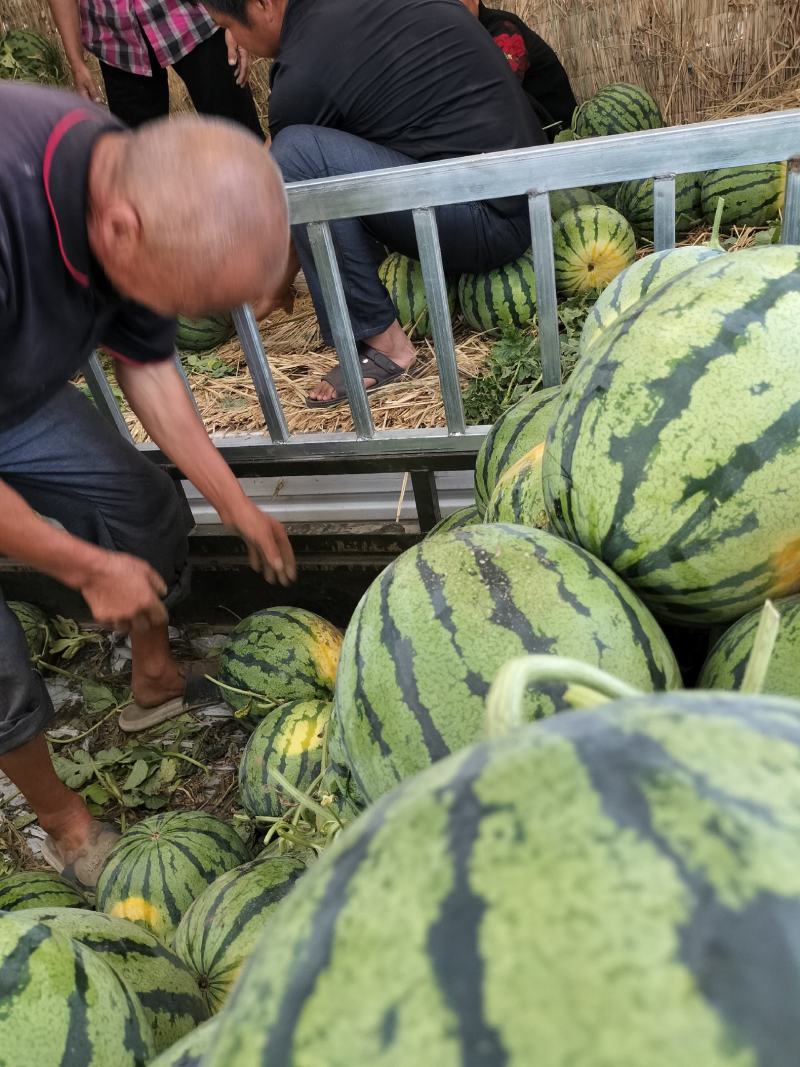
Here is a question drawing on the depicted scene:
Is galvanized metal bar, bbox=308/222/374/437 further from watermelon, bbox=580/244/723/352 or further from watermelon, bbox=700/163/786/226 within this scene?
watermelon, bbox=700/163/786/226

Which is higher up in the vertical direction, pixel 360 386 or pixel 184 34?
pixel 184 34

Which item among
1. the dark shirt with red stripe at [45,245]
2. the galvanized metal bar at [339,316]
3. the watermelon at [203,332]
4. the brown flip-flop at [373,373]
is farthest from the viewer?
the watermelon at [203,332]

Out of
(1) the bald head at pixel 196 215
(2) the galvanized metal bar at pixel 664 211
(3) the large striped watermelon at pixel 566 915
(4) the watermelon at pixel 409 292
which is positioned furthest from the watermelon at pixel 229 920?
(4) the watermelon at pixel 409 292

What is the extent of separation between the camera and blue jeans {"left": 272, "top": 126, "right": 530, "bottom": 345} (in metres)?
2.79

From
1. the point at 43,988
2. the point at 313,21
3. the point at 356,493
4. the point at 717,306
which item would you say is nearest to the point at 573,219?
the point at 313,21

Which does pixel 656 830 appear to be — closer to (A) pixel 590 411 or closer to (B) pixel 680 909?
(B) pixel 680 909

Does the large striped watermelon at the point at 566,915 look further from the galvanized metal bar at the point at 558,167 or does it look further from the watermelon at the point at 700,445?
the galvanized metal bar at the point at 558,167

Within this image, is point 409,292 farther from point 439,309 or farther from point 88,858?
point 88,858

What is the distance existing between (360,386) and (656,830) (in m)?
2.10

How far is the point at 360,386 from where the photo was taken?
2.39m

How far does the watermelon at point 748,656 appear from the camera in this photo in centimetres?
88

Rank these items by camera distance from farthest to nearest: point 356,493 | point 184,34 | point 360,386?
point 184,34 < point 356,493 < point 360,386

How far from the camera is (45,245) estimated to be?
5.72ft

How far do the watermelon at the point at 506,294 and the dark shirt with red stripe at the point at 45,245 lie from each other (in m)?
1.51
